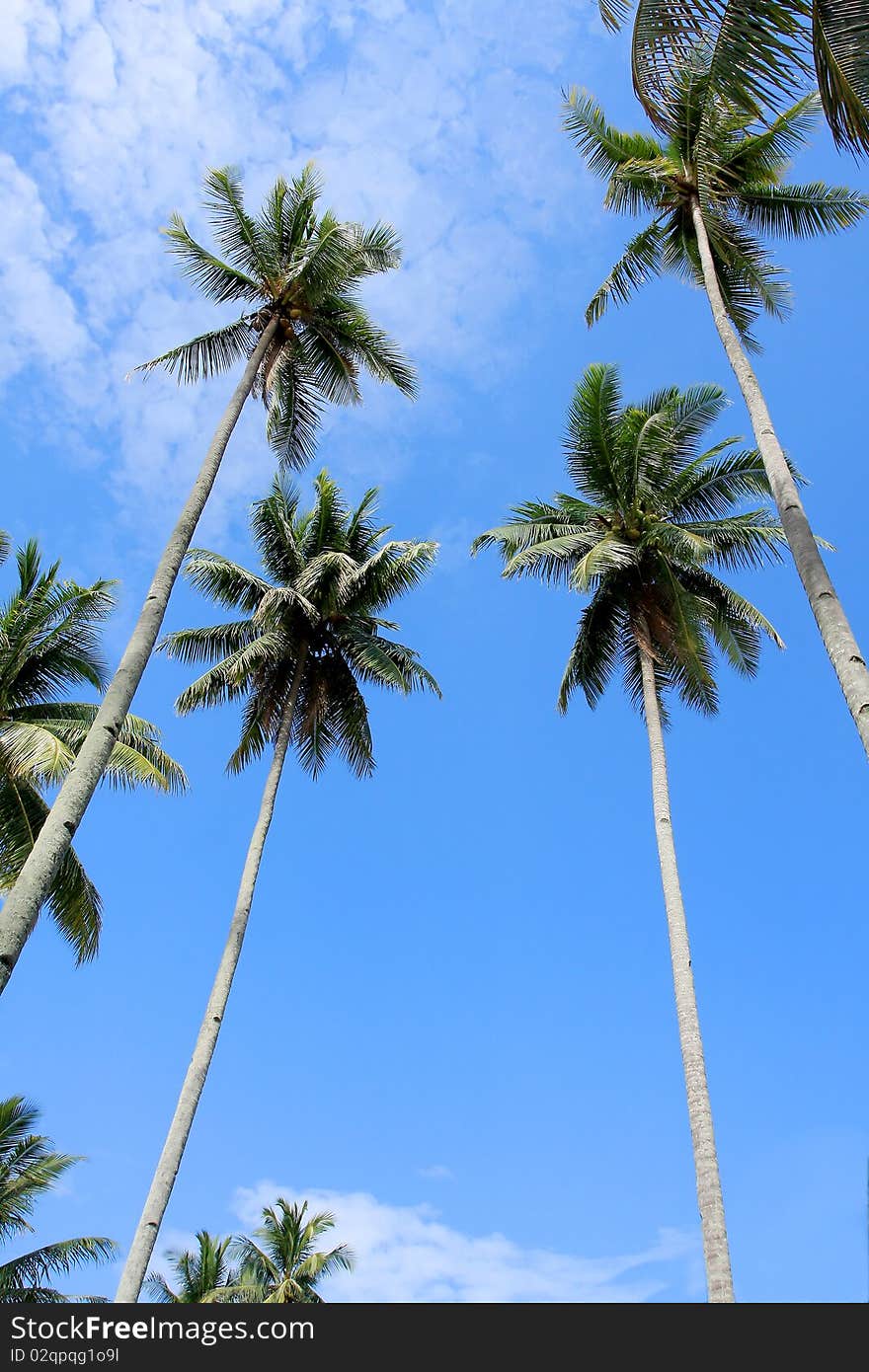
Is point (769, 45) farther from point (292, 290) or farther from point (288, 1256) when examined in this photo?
point (288, 1256)

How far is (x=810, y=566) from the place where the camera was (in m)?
9.16

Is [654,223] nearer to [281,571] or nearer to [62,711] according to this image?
[281,571]

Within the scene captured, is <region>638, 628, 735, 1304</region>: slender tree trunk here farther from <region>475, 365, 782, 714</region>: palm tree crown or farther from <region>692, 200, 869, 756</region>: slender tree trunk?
<region>692, 200, 869, 756</region>: slender tree trunk

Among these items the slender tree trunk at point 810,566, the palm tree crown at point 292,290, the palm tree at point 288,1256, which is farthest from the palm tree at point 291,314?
the palm tree at point 288,1256

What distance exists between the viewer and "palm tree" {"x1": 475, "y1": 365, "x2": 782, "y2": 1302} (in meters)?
19.1

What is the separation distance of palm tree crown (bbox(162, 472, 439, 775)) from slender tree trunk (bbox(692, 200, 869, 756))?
11.2 meters

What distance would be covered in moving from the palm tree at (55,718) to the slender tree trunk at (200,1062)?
208 centimetres

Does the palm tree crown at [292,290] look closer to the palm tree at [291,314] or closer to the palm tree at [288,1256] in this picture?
the palm tree at [291,314]

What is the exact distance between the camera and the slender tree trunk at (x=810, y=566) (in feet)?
26.8

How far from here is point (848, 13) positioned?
7.80 m

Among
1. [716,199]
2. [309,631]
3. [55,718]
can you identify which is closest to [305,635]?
[309,631]

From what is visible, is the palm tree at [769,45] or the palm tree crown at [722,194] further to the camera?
the palm tree crown at [722,194]
